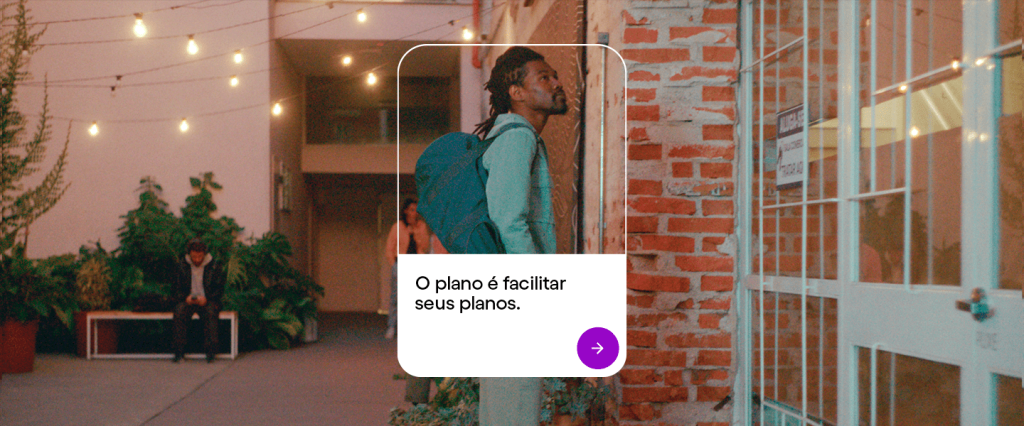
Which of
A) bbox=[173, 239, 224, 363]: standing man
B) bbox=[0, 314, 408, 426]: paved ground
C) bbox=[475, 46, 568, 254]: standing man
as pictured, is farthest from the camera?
bbox=[173, 239, 224, 363]: standing man

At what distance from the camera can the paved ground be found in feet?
13.8

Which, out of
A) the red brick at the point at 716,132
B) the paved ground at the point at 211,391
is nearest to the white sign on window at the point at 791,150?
the red brick at the point at 716,132

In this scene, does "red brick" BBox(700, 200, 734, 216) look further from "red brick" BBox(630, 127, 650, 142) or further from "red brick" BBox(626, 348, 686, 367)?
"red brick" BBox(626, 348, 686, 367)

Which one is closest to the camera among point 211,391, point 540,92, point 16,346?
point 540,92

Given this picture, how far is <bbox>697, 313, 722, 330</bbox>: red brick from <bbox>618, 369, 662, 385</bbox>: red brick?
0.70ft

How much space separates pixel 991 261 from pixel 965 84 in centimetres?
32

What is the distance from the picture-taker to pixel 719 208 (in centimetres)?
246

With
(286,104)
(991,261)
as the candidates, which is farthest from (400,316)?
(286,104)

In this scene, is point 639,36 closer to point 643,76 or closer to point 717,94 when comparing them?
point 643,76

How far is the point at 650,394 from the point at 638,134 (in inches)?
32.3

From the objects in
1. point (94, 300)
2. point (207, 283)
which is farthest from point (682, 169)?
point (94, 300)

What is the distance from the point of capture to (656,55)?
246 cm

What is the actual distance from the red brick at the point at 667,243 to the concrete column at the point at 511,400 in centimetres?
86

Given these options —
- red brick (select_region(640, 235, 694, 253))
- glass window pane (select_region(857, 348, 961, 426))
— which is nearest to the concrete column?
glass window pane (select_region(857, 348, 961, 426))
